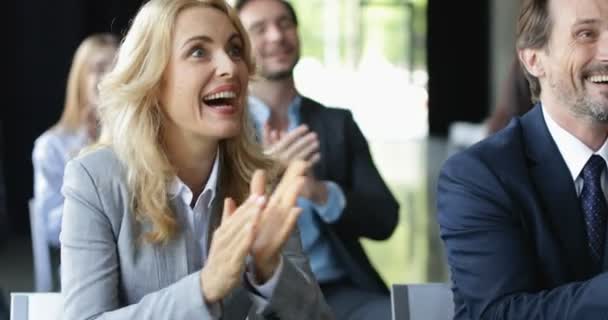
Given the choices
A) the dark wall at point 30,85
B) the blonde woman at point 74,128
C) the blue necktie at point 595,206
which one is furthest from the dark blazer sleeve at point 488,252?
the dark wall at point 30,85

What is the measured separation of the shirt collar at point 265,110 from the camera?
131 inches

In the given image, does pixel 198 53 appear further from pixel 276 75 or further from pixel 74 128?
pixel 74 128

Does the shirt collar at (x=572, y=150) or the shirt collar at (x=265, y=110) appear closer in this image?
the shirt collar at (x=572, y=150)

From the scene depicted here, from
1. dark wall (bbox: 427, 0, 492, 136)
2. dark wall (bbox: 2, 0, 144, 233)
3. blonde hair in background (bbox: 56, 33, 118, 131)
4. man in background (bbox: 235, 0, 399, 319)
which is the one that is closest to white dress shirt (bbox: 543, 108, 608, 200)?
man in background (bbox: 235, 0, 399, 319)

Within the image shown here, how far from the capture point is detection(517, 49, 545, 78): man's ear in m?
2.21

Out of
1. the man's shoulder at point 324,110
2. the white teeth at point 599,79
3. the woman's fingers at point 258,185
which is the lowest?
the woman's fingers at point 258,185

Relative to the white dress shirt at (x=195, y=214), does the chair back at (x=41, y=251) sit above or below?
below

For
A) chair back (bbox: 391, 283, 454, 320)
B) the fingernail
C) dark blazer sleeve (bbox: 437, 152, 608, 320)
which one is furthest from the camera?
chair back (bbox: 391, 283, 454, 320)

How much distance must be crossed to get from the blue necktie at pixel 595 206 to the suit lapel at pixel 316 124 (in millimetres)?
1295

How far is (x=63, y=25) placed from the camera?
8.57 m

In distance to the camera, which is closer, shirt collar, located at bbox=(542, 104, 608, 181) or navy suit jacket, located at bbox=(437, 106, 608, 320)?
navy suit jacket, located at bbox=(437, 106, 608, 320)

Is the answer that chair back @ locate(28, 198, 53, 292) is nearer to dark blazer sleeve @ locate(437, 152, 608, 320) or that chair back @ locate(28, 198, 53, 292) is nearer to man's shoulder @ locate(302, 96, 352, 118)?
man's shoulder @ locate(302, 96, 352, 118)

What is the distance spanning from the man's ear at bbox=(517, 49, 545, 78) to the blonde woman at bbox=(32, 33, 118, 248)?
2.31 metres

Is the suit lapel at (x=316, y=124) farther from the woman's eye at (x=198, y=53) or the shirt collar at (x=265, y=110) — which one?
the woman's eye at (x=198, y=53)
